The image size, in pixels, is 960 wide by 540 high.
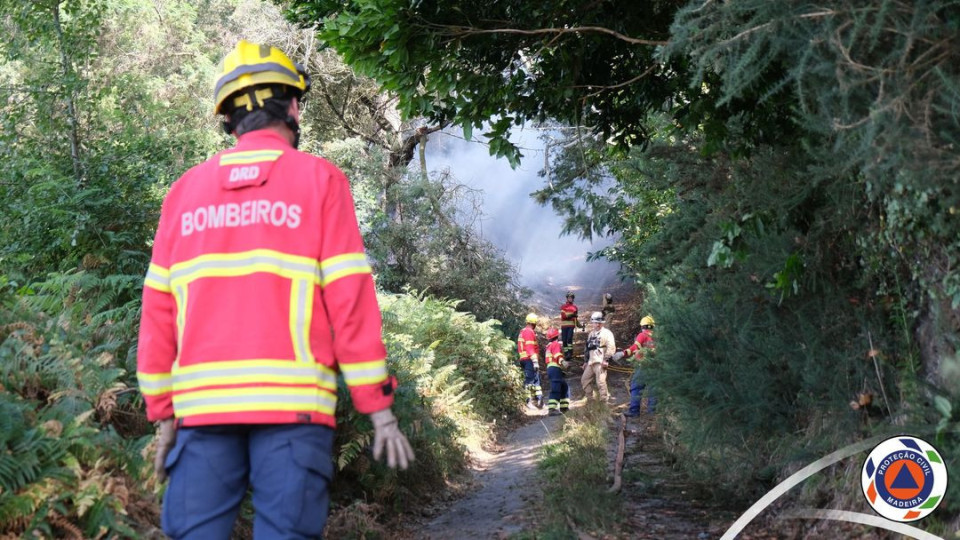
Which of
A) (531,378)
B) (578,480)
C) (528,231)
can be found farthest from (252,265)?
(528,231)

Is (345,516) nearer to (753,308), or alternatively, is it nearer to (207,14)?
(753,308)

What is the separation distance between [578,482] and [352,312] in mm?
6548

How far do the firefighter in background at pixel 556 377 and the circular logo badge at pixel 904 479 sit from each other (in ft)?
A: 41.2

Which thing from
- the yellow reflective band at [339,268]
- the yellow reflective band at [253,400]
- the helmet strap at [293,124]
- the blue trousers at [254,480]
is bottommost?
the blue trousers at [254,480]

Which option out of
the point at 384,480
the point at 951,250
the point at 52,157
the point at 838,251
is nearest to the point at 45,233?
the point at 52,157

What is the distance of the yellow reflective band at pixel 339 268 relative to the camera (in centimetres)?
335

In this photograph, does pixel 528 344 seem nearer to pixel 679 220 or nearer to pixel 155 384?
pixel 679 220

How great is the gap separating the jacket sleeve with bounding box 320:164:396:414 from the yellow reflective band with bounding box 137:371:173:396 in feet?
2.08

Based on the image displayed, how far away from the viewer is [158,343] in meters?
3.45

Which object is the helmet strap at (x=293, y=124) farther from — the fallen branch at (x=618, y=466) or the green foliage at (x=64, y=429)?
the fallen branch at (x=618, y=466)

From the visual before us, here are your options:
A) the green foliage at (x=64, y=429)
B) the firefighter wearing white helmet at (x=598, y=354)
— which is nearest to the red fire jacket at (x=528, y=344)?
the firefighter wearing white helmet at (x=598, y=354)

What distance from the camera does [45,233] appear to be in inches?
376

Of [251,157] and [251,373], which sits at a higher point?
[251,157]

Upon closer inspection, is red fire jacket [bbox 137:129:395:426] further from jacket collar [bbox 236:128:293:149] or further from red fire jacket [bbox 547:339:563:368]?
red fire jacket [bbox 547:339:563:368]
